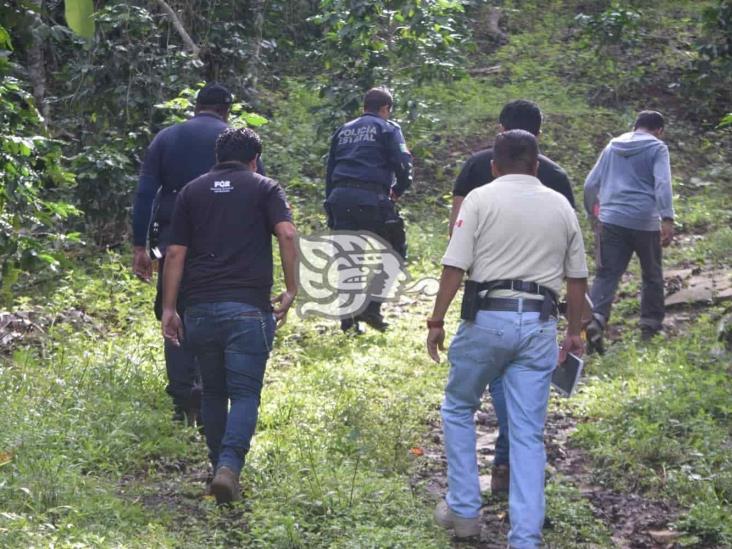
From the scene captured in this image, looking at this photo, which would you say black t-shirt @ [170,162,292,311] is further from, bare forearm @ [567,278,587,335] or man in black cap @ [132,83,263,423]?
bare forearm @ [567,278,587,335]

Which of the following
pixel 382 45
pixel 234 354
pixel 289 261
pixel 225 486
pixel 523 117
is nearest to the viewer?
pixel 225 486

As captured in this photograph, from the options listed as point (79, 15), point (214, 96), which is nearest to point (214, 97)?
point (214, 96)

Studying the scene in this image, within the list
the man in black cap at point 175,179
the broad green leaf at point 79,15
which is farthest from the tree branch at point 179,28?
the broad green leaf at point 79,15

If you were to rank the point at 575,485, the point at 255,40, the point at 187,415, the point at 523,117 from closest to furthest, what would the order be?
the point at 523,117
the point at 575,485
the point at 187,415
the point at 255,40

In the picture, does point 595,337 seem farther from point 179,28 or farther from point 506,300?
point 179,28

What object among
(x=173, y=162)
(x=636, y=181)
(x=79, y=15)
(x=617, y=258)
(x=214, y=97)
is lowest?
(x=617, y=258)

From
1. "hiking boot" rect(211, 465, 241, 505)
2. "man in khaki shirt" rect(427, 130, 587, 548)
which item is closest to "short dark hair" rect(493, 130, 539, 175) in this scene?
"man in khaki shirt" rect(427, 130, 587, 548)

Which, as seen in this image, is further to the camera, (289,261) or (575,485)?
(575,485)

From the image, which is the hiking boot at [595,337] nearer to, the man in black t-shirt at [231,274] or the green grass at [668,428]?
the green grass at [668,428]

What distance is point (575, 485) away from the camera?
6051 mm

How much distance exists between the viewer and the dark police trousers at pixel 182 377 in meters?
6.48

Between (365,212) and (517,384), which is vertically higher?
(365,212)

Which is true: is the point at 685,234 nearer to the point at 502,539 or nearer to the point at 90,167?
the point at 90,167

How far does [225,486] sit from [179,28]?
26.2 feet
